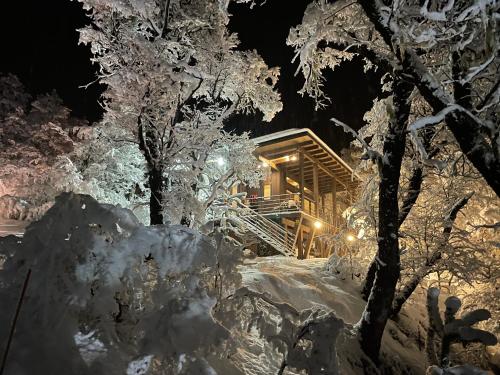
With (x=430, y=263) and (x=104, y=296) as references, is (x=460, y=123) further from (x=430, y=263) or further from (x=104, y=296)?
(x=430, y=263)

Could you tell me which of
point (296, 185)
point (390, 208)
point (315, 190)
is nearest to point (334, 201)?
point (296, 185)

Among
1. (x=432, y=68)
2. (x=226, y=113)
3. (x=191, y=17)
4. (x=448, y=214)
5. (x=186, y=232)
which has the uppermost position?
(x=191, y=17)

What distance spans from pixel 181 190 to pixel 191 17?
419 cm

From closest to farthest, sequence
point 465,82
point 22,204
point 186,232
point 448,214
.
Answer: point 186,232
point 465,82
point 448,214
point 22,204

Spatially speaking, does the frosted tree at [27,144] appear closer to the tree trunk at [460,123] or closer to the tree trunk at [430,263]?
the tree trunk at [430,263]

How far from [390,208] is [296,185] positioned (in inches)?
880

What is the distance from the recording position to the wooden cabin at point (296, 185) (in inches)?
931

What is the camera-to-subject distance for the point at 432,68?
7109 mm

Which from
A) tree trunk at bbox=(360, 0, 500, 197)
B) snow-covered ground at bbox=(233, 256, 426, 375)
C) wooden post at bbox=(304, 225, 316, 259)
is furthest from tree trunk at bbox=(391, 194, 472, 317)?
wooden post at bbox=(304, 225, 316, 259)

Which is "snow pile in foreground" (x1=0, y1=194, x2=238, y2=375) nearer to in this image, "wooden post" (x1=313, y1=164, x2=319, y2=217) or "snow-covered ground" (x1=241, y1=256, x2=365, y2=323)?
"snow-covered ground" (x1=241, y1=256, x2=365, y2=323)

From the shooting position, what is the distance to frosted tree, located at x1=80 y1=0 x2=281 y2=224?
890 centimetres

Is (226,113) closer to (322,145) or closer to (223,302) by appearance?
(223,302)

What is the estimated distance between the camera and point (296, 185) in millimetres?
30062

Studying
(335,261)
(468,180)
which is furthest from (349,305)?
(468,180)
